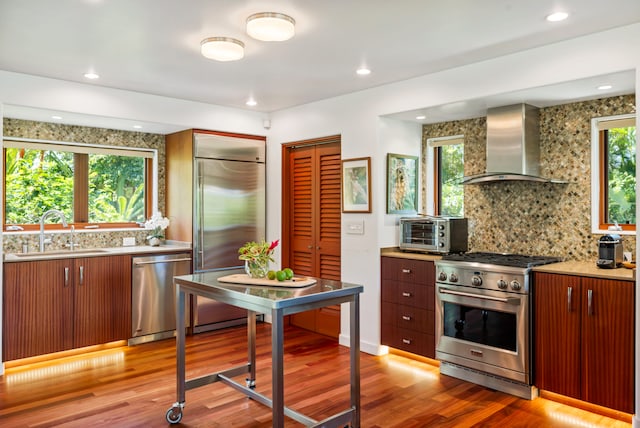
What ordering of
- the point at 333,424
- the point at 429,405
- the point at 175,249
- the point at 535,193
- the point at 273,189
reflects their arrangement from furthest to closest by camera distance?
the point at 273,189 → the point at 175,249 → the point at 535,193 → the point at 429,405 → the point at 333,424

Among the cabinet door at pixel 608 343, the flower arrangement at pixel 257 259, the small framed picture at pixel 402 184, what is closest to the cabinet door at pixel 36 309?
the flower arrangement at pixel 257 259

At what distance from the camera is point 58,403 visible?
3244 mm

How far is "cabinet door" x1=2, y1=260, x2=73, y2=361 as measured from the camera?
388 cm

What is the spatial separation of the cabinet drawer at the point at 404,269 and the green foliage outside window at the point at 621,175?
58.1 inches

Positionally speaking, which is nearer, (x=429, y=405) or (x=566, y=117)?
(x=429, y=405)

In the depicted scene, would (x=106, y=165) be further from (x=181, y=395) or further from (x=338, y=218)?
(x=181, y=395)

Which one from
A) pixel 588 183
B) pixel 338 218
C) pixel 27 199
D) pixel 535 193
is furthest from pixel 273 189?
pixel 588 183

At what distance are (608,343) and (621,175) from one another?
1348mm

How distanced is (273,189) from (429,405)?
3.10 metres

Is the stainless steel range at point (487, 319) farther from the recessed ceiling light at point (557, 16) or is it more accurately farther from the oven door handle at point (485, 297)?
the recessed ceiling light at point (557, 16)

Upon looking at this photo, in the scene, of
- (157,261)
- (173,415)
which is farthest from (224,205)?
(173,415)

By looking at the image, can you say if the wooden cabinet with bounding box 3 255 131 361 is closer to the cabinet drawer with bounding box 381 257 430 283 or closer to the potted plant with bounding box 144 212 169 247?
the potted plant with bounding box 144 212 169 247

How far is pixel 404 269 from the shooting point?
4.15 metres

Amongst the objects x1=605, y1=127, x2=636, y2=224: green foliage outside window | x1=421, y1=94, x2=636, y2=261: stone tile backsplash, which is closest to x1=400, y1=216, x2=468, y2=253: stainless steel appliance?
x1=421, y1=94, x2=636, y2=261: stone tile backsplash
